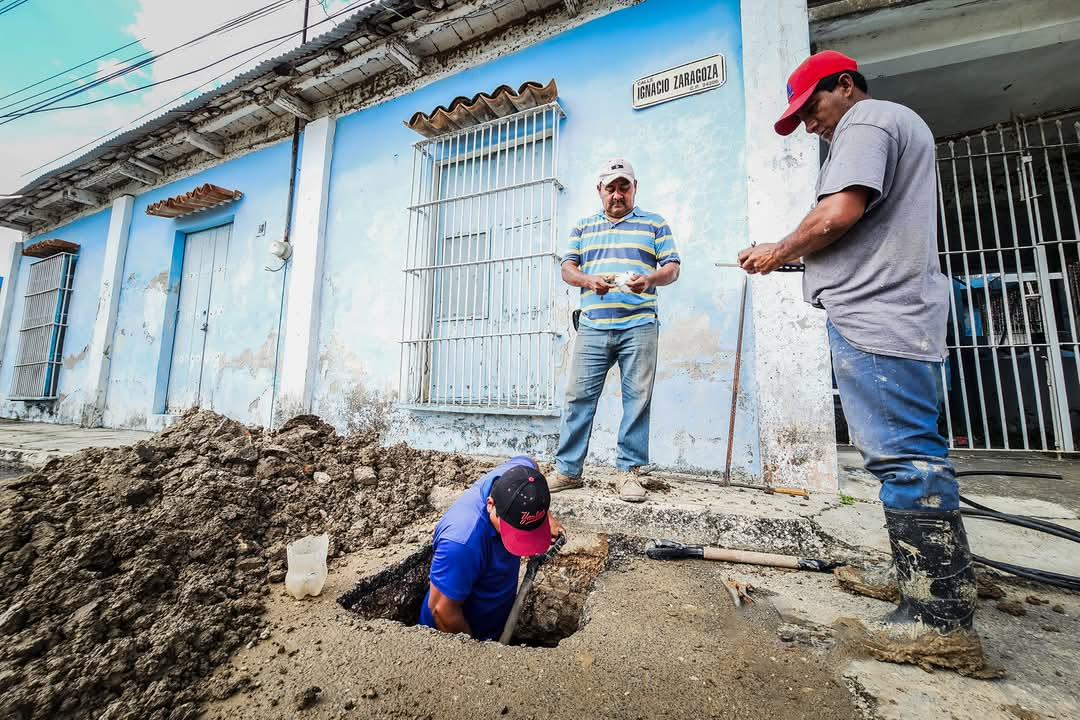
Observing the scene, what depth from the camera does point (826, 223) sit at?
1369 millimetres

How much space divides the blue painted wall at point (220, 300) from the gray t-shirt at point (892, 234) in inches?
226

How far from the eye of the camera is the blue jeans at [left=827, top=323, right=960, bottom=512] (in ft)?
4.23

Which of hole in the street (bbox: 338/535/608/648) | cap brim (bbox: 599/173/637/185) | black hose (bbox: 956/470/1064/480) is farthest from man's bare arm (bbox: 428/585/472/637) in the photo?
black hose (bbox: 956/470/1064/480)

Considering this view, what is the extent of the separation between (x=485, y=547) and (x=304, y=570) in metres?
0.74

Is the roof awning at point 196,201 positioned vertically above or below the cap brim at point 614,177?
above

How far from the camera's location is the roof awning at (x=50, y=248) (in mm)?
7906

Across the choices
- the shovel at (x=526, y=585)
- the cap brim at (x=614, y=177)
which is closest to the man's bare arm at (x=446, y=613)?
the shovel at (x=526, y=585)

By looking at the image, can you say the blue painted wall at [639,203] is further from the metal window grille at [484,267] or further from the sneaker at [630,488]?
the sneaker at [630,488]

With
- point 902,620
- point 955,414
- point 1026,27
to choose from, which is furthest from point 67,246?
point 955,414

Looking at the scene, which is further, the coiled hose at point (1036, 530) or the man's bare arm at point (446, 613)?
the man's bare arm at point (446, 613)

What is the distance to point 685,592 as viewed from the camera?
1.77 meters

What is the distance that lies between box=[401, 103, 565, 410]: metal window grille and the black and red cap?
181 centimetres

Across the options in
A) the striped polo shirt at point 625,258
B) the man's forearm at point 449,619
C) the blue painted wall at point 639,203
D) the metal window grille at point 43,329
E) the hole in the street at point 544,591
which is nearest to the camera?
the man's forearm at point 449,619

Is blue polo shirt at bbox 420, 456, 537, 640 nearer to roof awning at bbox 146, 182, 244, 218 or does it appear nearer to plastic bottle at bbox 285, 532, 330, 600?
plastic bottle at bbox 285, 532, 330, 600
